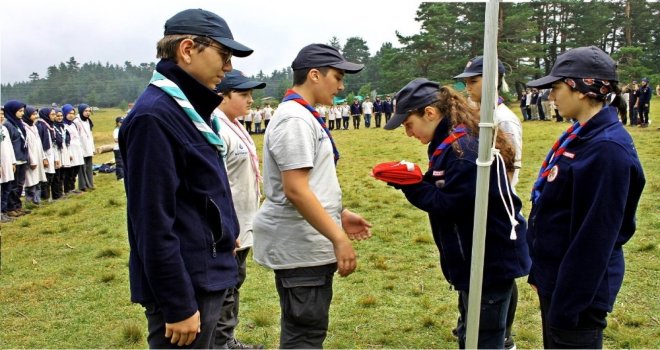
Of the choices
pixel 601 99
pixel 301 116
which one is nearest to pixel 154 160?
pixel 301 116

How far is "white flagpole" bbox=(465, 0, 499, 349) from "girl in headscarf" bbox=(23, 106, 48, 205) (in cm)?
1023

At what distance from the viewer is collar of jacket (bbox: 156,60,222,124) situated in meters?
2.03

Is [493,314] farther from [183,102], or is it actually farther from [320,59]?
[183,102]

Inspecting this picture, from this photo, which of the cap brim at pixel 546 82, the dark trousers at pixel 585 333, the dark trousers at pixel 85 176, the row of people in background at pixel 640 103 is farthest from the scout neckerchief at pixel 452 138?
the row of people in background at pixel 640 103

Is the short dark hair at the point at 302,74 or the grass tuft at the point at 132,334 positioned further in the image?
the grass tuft at the point at 132,334

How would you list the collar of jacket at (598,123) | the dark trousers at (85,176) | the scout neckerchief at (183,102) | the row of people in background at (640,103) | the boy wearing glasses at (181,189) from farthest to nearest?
the row of people in background at (640,103)
the dark trousers at (85,176)
the collar of jacket at (598,123)
the scout neckerchief at (183,102)
the boy wearing glasses at (181,189)

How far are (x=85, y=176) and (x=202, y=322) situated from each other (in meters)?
12.3

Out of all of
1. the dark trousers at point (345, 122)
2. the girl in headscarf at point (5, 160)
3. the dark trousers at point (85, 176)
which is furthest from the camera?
the dark trousers at point (345, 122)

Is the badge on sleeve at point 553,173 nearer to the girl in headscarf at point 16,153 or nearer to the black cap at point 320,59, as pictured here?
the black cap at point 320,59

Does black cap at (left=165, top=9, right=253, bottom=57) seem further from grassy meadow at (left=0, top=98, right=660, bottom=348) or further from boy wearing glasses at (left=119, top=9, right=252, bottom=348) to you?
grassy meadow at (left=0, top=98, right=660, bottom=348)

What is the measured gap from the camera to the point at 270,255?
2.68 metres

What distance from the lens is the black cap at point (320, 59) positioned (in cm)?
268

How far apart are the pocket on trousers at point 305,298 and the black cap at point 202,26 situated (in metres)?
1.12

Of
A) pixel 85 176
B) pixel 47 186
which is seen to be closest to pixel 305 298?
pixel 47 186
